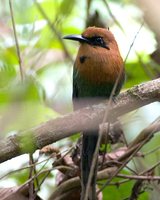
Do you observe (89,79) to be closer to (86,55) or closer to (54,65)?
(86,55)

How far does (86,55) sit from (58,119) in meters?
0.88

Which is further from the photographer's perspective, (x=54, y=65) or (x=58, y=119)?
(x=54, y=65)

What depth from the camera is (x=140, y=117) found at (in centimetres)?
268

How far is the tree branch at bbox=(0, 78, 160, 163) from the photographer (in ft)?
6.01

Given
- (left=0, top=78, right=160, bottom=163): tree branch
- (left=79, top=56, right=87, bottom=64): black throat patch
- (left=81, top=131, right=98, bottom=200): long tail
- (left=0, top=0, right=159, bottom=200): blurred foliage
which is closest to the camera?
(left=0, top=78, right=160, bottom=163): tree branch

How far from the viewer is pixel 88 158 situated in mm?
2418

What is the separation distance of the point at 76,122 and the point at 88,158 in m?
0.52

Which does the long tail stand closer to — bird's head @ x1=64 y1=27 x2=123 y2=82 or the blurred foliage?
the blurred foliage

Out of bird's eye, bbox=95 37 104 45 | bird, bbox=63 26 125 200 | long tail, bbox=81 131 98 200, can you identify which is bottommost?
long tail, bbox=81 131 98 200

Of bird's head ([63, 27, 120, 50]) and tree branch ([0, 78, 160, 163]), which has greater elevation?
bird's head ([63, 27, 120, 50])

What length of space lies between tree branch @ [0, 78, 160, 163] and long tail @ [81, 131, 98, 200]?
334 mm

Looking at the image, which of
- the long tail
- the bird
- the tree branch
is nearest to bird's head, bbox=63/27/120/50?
the bird

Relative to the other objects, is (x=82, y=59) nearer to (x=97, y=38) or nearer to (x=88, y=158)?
(x=97, y=38)

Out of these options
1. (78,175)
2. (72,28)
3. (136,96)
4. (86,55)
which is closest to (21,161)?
(78,175)
